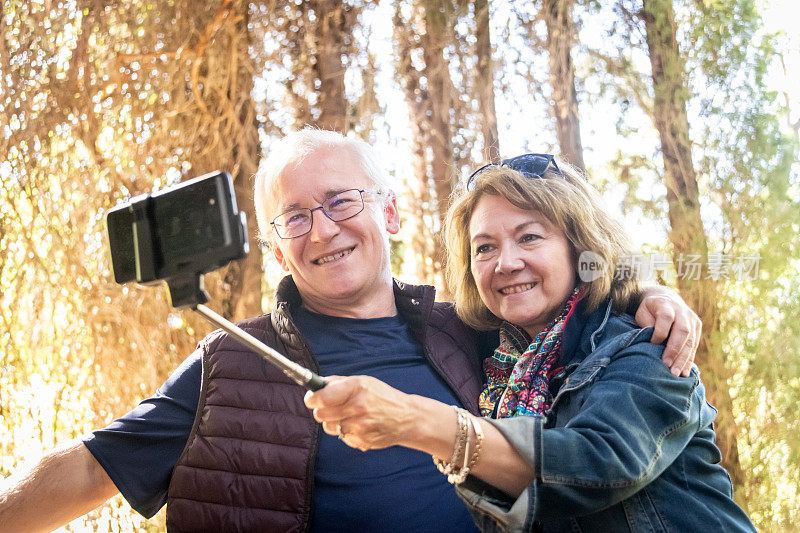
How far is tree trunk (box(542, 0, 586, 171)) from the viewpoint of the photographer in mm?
2604

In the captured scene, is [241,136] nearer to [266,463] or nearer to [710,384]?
[266,463]

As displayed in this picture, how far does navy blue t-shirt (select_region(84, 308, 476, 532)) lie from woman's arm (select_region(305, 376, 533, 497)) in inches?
18.1

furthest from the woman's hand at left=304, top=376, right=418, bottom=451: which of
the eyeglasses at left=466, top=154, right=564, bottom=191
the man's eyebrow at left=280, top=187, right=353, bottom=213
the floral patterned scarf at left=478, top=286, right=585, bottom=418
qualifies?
the man's eyebrow at left=280, top=187, right=353, bottom=213

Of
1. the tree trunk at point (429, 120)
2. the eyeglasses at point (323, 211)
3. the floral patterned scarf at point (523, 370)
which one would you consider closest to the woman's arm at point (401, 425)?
the floral patterned scarf at point (523, 370)

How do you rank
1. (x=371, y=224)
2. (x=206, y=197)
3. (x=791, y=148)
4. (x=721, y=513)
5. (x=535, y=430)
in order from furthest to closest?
(x=791, y=148), (x=371, y=224), (x=721, y=513), (x=535, y=430), (x=206, y=197)

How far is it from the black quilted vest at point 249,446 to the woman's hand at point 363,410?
1.80 ft

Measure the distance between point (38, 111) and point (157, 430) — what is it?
159cm

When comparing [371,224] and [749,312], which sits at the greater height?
[371,224]

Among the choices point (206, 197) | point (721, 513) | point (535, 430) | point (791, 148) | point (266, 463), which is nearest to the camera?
point (206, 197)

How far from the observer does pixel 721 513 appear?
→ 119 centimetres

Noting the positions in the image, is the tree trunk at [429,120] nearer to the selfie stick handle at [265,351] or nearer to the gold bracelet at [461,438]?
the gold bracelet at [461,438]

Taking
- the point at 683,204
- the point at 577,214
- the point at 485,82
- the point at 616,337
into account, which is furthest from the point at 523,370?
the point at 485,82

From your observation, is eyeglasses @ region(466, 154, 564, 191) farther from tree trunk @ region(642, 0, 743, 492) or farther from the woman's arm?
tree trunk @ region(642, 0, 743, 492)

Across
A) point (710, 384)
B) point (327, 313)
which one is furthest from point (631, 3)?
point (327, 313)
